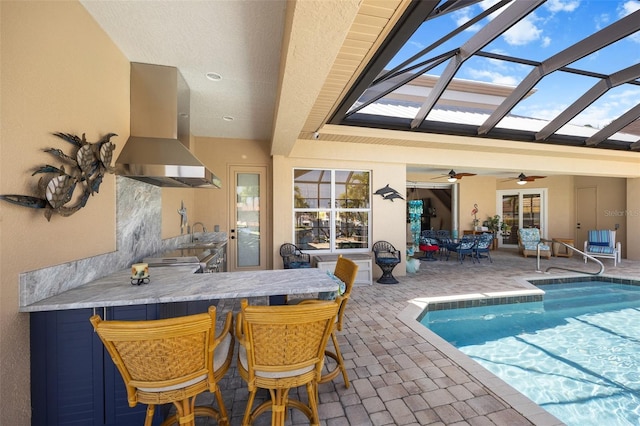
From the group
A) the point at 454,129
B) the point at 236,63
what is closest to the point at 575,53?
the point at 454,129

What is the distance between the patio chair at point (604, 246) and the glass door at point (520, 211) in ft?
6.15

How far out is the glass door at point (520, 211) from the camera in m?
9.74

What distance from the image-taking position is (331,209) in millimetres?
5781

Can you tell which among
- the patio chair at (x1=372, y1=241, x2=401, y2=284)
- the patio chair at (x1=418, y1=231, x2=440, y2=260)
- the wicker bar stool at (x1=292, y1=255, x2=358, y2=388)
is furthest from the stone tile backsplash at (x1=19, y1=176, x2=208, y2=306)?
the patio chair at (x1=418, y1=231, x2=440, y2=260)

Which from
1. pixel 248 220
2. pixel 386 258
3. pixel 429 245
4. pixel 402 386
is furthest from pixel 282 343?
pixel 429 245

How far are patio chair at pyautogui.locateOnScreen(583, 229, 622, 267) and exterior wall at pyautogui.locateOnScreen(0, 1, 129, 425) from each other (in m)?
11.0

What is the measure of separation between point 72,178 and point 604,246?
11.3 m

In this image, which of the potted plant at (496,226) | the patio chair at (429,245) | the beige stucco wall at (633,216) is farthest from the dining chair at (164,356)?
the beige stucco wall at (633,216)

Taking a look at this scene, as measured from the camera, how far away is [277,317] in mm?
1299

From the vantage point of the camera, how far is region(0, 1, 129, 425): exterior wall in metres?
1.53

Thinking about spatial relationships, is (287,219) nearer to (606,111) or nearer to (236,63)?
(236,63)

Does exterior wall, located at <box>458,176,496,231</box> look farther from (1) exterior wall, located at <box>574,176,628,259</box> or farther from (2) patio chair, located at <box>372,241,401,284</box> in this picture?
(2) patio chair, located at <box>372,241,401,284</box>

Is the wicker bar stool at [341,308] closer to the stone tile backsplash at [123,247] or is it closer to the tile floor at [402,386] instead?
the tile floor at [402,386]

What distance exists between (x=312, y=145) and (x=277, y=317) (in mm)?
4512
